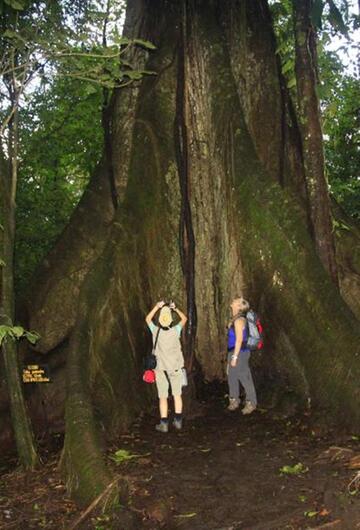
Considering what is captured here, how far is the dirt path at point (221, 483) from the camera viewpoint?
4.21 m

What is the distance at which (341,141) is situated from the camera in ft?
63.6

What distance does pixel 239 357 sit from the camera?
709 cm

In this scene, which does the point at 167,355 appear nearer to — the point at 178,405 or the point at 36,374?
the point at 178,405

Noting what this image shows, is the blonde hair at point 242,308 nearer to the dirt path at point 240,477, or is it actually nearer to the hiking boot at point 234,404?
the hiking boot at point 234,404

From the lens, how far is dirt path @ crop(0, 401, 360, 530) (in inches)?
166

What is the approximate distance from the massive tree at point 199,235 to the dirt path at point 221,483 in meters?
0.57

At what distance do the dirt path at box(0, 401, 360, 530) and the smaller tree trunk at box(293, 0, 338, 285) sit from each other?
211 centimetres

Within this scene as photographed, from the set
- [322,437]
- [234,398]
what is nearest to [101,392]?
[234,398]

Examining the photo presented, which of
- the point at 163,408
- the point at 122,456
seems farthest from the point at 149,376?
the point at 122,456

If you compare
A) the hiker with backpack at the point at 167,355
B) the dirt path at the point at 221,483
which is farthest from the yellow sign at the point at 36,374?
the hiker with backpack at the point at 167,355

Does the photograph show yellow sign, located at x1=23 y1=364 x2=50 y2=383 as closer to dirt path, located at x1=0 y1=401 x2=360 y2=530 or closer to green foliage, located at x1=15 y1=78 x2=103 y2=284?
dirt path, located at x1=0 y1=401 x2=360 y2=530

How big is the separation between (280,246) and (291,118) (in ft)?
8.84

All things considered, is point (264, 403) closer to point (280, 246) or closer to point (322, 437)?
point (322, 437)

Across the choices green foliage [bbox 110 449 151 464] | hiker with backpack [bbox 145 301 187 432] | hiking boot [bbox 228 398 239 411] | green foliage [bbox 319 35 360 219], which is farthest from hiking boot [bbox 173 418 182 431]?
green foliage [bbox 319 35 360 219]
